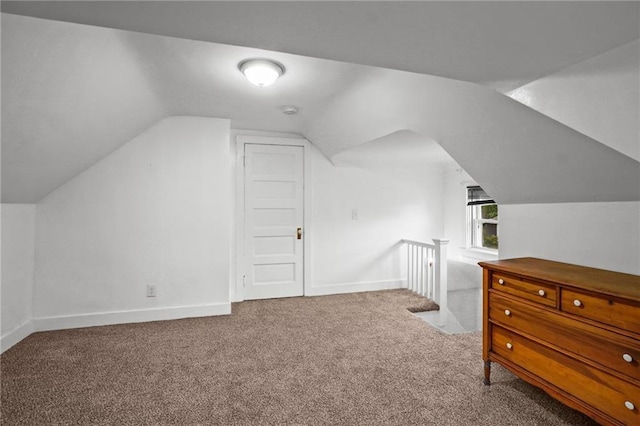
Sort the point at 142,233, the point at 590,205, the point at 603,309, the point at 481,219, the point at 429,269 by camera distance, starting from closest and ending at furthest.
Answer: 1. the point at 603,309
2. the point at 590,205
3. the point at 142,233
4. the point at 429,269
5. the point at 481,219

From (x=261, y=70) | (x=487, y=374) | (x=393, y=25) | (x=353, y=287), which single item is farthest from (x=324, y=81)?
(x=353, y=287)

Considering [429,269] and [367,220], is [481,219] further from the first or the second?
[367,220]

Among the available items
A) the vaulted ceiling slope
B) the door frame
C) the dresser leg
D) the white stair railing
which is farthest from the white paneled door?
the vaulted ceiling slope

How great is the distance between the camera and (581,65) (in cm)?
130

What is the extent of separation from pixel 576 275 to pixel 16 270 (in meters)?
4.17

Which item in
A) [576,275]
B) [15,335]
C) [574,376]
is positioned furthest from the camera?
[15,335]

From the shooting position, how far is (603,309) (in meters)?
1.48

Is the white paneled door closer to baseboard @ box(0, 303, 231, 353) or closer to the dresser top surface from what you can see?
baseboard @ box(0, 303, 231, 353)

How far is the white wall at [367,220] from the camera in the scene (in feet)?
14.7

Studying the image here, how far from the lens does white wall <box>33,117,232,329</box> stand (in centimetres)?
316

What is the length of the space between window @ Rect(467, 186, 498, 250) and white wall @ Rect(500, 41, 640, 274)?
6.52 ft

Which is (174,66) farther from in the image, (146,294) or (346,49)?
(146,294)

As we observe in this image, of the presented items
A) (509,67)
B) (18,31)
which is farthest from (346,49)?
(18,31)

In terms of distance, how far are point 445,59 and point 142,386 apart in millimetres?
2528
